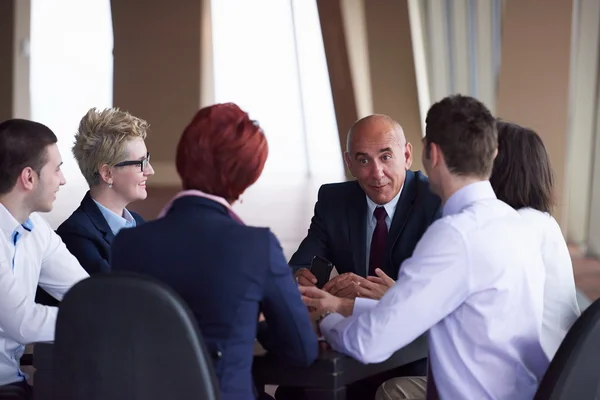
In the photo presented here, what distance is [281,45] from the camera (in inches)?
419

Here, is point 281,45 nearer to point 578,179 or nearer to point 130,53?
point 130,53

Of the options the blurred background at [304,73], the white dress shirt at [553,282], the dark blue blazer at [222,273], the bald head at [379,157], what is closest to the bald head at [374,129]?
the bald head at [379,157]

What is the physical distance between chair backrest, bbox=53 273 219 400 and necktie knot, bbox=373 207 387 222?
5.00 ft

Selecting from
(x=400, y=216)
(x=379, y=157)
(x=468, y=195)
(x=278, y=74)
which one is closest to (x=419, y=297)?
(x=468, y=195)

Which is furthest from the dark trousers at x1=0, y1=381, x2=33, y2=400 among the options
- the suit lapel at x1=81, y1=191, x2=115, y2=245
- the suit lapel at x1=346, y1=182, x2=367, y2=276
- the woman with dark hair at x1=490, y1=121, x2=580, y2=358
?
the woman with dark hair at x1=490, y1=121, x2=580, y2=358

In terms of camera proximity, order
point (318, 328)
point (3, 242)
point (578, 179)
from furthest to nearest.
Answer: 1. point (578, 179)
2. point (3, 242)
3. point (318, 328)

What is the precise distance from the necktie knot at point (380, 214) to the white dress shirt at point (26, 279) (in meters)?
1.13

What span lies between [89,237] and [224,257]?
1364mm

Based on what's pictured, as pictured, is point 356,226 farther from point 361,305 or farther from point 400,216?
point 361,305

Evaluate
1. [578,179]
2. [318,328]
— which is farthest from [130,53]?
[318,328]

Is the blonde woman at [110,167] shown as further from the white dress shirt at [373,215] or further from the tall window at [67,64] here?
the tall window at [67,64]

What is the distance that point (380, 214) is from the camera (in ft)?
10.1

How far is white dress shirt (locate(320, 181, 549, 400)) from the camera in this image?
6.06 ft

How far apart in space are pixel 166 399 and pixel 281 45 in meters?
9.33
